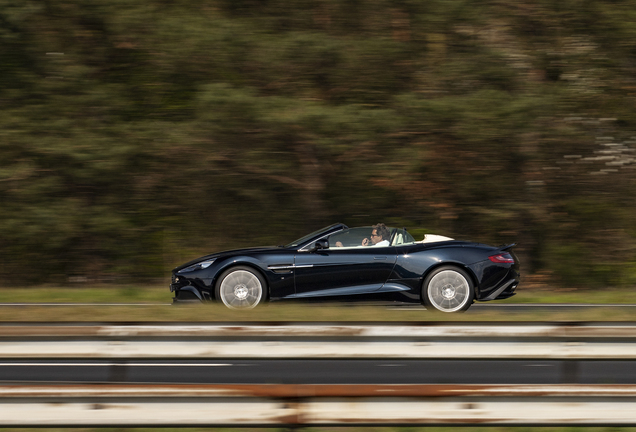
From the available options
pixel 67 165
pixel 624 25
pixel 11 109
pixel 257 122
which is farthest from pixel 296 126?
pixel 624 25

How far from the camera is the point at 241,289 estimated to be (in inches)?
379

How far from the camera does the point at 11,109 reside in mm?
16500

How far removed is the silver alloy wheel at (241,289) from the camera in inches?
377

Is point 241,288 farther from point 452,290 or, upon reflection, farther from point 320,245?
point 452,290

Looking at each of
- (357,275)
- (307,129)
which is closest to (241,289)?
(357,275)

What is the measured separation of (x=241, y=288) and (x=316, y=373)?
3.19m

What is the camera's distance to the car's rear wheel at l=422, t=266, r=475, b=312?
31.1ft

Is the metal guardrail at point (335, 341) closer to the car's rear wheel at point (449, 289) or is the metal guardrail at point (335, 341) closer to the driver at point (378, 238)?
the car's rear wheel at point (449, 289)

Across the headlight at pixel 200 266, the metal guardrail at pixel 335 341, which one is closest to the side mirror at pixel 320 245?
the headlight at pixel 200 266

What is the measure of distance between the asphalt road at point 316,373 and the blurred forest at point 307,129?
8883 mm

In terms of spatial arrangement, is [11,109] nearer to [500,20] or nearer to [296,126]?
[296,126]

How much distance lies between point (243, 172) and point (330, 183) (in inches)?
76.9

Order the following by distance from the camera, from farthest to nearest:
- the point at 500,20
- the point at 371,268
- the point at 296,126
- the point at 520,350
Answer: the point at 500,20 < the point at 296,126 < the point at 371,268 < the point at 520,350

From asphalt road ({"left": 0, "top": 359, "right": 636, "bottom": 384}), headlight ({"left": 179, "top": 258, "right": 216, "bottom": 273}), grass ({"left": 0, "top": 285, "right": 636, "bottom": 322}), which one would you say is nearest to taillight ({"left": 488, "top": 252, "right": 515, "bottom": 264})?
grass ({"left": 0, "top": 285, "right": 636, "bottom": 322})
